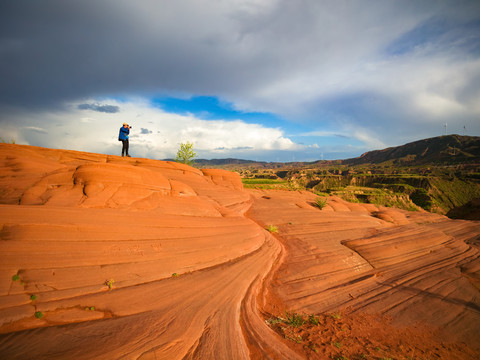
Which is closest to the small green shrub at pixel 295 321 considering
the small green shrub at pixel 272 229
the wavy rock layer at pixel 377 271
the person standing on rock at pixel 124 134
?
the wavy rock layer at pixel 377 271

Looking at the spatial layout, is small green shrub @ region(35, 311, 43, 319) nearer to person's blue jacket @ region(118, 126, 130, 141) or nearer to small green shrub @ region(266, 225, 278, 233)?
small green shrub @ region(266, 225, 278, 233)

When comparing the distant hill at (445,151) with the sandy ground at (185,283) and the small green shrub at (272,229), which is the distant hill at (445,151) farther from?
the small green shrub at (272,229)

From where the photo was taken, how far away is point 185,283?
736 cm

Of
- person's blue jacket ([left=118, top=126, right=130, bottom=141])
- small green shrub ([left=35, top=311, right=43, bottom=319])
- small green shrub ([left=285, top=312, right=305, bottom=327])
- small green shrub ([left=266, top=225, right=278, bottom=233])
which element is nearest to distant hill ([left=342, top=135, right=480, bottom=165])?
small green shrub ([left=266, top=225, right=278, bottom=233])

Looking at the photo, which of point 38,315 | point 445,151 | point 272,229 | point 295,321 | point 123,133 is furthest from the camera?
point 445,151

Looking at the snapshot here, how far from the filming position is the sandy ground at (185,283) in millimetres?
4926

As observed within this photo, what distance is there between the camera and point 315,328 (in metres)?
6.30

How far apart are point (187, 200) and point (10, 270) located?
820 cm

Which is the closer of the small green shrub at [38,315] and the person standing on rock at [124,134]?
the small green shrub at [38,315]

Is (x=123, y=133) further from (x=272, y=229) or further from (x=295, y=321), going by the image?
(x=295, y=321)

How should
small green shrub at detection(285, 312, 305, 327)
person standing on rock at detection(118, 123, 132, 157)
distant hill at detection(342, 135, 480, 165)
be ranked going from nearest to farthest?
small green shrub at detection(285, 312, 305, 327) < person standing on rock at detection(118, 123, 132, 157) < distant hill at detection(342, 135, 480, 165)

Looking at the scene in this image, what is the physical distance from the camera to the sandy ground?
4926 millimetres

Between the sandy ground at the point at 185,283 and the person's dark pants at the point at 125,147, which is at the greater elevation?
Result: the person's dark pants at the point at 125,147

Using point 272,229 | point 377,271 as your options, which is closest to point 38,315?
point 272,229
